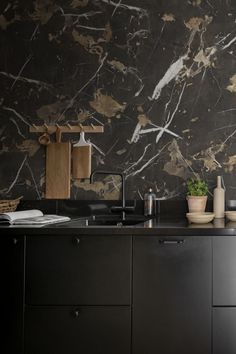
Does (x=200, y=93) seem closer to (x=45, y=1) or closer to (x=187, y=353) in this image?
(x=45, y=1)

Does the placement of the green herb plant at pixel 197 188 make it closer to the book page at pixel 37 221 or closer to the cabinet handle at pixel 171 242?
the cabinet handle at pixel 171 242

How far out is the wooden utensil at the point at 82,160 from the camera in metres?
2.77

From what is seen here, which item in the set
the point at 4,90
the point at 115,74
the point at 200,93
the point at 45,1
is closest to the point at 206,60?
the point at 200,93

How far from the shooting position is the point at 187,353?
1.99 m

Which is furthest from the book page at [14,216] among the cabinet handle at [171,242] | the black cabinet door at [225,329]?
the black cabinet door at [225,329]

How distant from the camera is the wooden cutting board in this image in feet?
9.08

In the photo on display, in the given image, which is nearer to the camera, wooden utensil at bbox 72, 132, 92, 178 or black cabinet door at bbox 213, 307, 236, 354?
black cabinet door at bbox 213, 307, 236, 354

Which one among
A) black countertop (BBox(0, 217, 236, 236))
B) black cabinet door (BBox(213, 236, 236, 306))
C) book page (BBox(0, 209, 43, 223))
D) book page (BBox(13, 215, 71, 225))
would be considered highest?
book page (BBox(0, 209, 43, 223))

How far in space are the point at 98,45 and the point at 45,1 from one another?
1.57 feet

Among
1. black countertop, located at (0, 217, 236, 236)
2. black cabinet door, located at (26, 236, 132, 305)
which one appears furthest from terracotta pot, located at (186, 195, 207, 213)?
black cabinet door, located at (26, 236, 132, 305)

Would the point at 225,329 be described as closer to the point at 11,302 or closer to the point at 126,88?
the point at 11,302

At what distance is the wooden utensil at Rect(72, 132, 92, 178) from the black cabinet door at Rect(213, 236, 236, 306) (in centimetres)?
110

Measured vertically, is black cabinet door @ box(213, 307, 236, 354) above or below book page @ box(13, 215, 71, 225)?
below

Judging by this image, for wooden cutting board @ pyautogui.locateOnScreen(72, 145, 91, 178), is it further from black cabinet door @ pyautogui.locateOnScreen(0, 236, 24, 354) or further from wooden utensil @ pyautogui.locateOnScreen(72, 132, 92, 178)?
black cabinet door @ pyautogui.locateOnScreen(0, 236, 24, 354)
